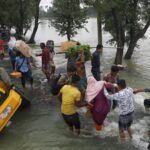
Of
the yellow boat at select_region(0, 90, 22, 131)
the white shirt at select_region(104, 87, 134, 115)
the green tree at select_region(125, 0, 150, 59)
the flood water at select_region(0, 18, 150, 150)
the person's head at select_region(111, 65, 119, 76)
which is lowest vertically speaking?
the flood water at select_region(0, 18, 150, 150)

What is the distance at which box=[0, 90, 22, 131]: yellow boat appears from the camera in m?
9.43

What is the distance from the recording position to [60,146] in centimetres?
935

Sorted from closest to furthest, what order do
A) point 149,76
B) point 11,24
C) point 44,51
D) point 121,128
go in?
1. point 121,128
2. point 44,51
3. point 149,76
4. point 11,24

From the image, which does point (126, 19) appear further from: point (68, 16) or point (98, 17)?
point (68, 16)

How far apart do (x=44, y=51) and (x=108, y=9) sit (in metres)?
5.72

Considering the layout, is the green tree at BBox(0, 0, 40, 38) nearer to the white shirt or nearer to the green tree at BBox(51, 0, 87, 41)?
the green tree at BBox(51, 0, 87, 41)

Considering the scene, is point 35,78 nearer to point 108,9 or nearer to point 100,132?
point 108,9

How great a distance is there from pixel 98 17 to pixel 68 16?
7.57m

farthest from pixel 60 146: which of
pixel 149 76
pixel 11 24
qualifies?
pixel 11 24

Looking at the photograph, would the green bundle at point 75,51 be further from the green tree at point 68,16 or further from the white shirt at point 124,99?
the green tree at point 68,16

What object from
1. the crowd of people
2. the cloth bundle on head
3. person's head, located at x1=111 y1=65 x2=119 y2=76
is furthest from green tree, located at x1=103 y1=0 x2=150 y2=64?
the cloth bundle on head

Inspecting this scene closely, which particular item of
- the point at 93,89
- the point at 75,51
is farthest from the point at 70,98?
the point at 75,51

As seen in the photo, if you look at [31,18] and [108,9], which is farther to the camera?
[31,18]

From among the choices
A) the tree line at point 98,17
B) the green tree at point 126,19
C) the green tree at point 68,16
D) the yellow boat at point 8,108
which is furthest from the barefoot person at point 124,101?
the green tree at point 68,16
